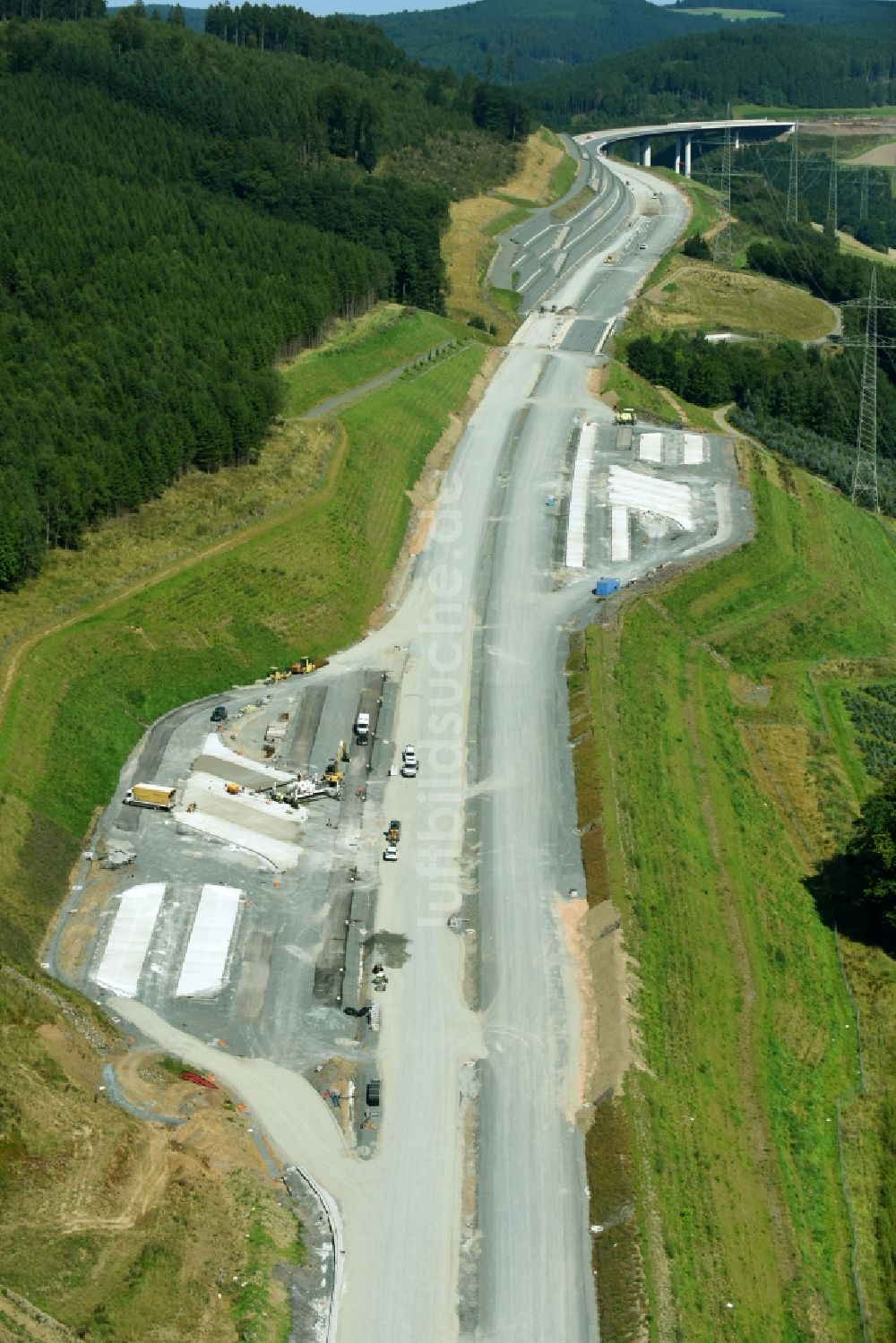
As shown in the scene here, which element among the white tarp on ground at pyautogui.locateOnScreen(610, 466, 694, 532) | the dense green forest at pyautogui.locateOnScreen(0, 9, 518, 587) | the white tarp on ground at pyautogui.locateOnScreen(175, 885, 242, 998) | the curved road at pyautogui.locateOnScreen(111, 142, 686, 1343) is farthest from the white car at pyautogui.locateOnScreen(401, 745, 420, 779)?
the white tarp on ground at pyautogui.locateOnScreen(610, 466, 694, 532)

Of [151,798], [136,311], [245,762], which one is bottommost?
[245,762]

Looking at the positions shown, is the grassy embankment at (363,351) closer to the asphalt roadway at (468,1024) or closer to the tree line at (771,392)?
the tree line at (771,392)

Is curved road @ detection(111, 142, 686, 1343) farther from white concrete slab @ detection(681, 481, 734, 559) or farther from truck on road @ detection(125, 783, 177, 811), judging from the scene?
white concrete slab @ detection(681, 481, 734, 559)

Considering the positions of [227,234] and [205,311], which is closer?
[205,311]

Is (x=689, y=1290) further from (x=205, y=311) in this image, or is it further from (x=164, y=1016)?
(x=205, y=311)

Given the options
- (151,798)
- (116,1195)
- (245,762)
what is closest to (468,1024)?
(116,1195)

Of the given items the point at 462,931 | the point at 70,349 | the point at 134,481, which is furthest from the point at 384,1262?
the point at 70,349

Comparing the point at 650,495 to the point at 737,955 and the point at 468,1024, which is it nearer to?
the point at 737,955
